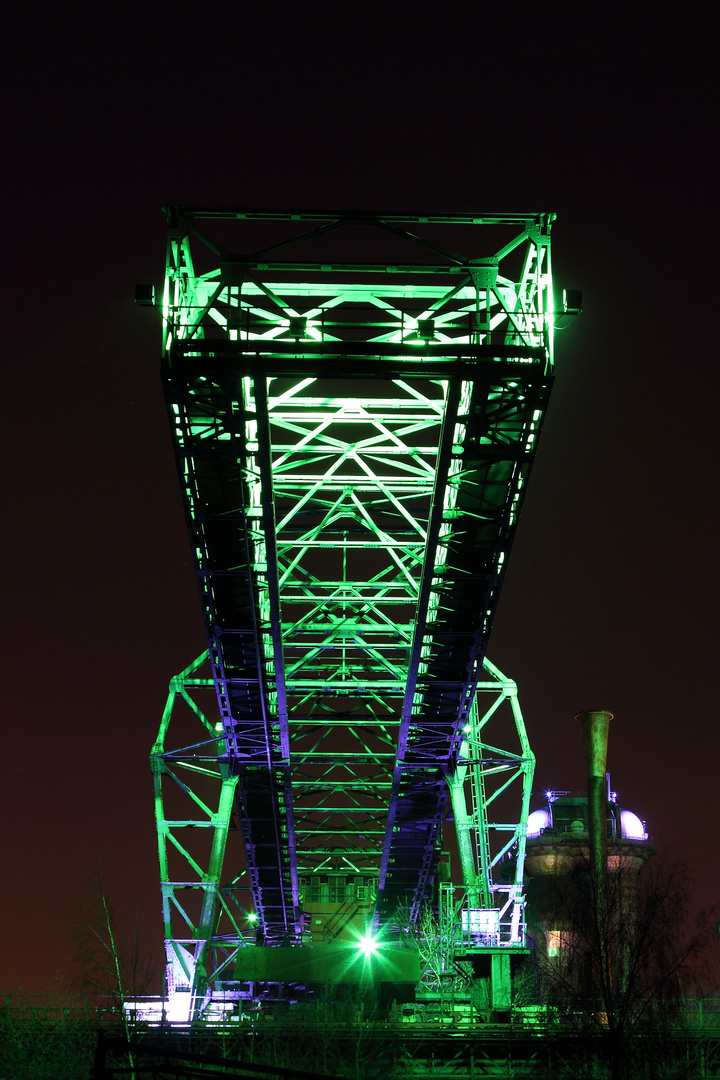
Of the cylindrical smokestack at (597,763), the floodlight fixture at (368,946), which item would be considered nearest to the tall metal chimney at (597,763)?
the cylindrical smokestack at (597,763)

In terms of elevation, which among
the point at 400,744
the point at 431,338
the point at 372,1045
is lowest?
the point at 372,1045

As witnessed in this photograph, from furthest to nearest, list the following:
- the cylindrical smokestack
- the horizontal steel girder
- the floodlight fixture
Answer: the cylindrical smokestack < the floodlight fixture < the horizontal steel girder

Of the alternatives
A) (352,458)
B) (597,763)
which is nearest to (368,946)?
(352,458)

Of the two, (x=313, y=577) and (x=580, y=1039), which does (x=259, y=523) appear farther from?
(x=580, y=1039)

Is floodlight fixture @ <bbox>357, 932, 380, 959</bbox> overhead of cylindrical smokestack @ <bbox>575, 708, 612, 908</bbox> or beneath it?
beneath

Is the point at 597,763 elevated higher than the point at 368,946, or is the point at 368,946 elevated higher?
the point at 597,763

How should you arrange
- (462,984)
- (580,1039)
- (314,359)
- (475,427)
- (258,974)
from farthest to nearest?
(462,984) < (258,974) < (580,1039) < (475,427) < (314,359)

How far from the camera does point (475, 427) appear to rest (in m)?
23.2

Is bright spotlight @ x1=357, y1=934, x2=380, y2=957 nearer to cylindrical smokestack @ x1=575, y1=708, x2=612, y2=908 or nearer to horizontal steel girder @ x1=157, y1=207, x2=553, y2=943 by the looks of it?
horizontal steel girder @ x1=157, y1=207, x2=553, y2=943

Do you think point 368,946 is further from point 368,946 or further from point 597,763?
point 597,763

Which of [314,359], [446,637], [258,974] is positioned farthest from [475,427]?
[258,974]

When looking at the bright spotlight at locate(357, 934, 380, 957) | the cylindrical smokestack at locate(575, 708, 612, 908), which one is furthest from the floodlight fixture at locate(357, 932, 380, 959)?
the cylindrical smokestack at locate(575, 708, 612, 908)

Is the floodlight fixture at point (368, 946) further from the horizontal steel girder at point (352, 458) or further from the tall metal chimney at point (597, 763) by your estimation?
the tall metal chimney at point (597, 763)

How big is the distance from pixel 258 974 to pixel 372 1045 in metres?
7.99
